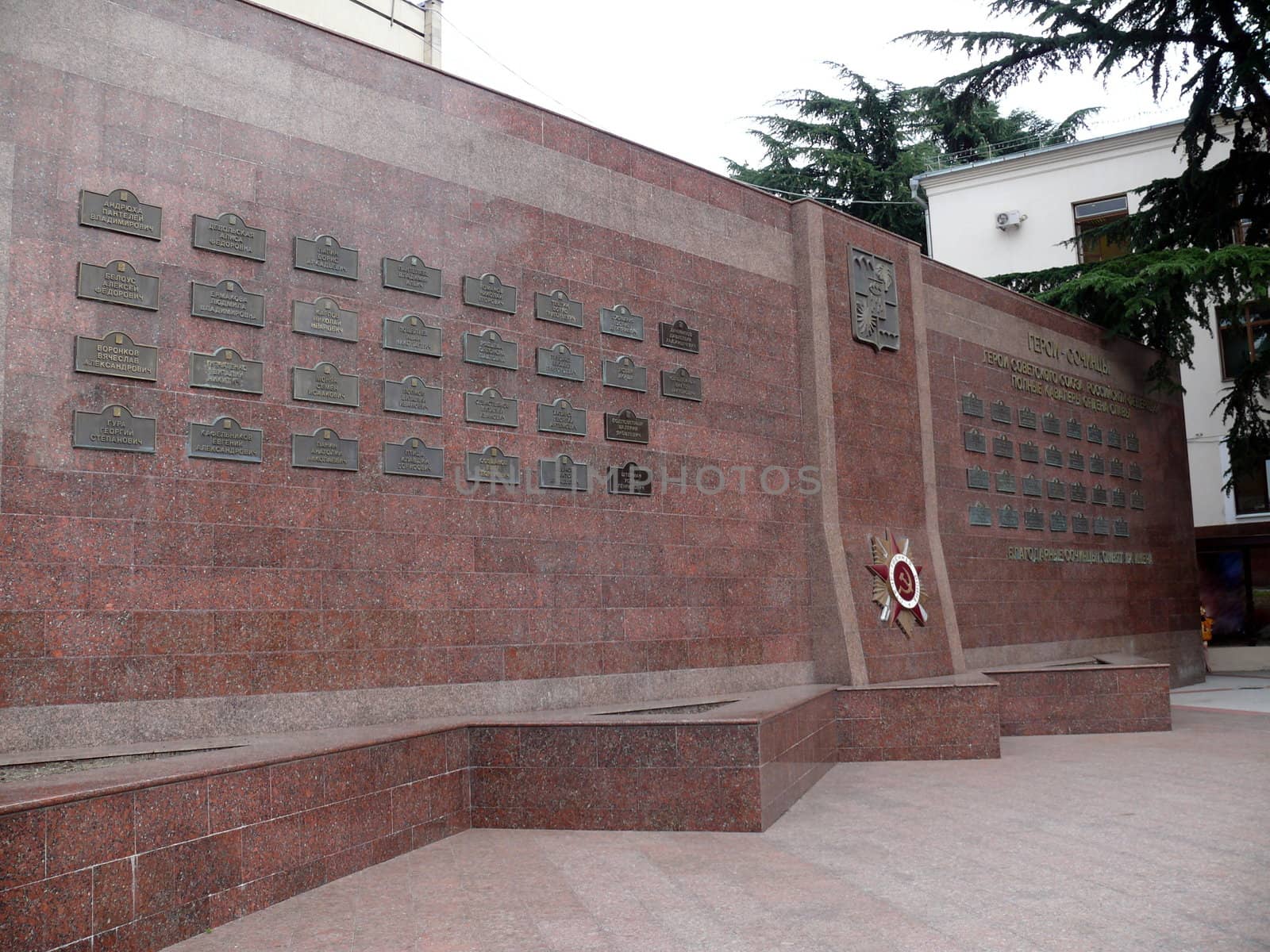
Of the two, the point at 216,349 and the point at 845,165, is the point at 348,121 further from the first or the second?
the point at 845,165

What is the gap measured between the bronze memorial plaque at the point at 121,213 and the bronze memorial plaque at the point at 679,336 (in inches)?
162

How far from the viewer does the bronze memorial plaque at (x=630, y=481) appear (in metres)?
8.77

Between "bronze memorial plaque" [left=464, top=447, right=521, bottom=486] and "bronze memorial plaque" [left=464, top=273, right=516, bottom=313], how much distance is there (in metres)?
1.04

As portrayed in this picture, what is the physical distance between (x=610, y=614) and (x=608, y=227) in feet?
10.1

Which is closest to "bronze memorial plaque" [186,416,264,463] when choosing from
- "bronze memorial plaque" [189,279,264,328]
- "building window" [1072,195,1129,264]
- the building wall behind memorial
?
the building wall behind memorial

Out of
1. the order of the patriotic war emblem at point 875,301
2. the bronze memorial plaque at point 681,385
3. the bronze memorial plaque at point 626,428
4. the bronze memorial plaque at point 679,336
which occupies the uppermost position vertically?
the order of the patriotic war emblem at point 875,301

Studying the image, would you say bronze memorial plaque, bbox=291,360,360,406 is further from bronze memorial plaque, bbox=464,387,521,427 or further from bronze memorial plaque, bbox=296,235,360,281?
bronze memorial plaque, bbox=464,387,521,427

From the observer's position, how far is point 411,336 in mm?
7621

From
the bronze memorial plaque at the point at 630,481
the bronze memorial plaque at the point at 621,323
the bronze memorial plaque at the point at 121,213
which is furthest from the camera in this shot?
the bronze memorial plaque at the point at 621,323

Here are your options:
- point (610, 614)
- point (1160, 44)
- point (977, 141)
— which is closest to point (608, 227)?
point (610, 614)

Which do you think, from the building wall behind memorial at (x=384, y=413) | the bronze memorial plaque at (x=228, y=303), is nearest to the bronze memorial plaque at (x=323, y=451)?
the building wall behind memorial at (x=384, y=413)

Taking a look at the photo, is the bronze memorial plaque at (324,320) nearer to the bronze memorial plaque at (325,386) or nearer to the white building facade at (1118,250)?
the bronze memorial plaque at (325,386)

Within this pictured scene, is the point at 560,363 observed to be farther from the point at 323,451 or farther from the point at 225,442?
the point at 225,442

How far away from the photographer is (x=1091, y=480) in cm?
1507
